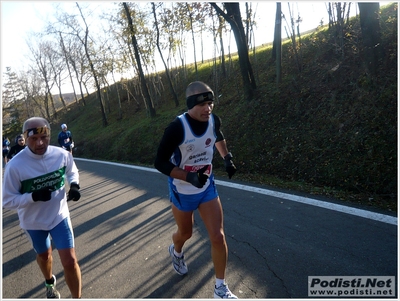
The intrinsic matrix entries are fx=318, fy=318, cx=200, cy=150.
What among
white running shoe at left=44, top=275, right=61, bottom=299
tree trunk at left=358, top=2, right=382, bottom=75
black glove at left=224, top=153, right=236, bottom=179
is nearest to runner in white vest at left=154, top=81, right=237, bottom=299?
black glove at left=224, top=153, right=236, bottom=179

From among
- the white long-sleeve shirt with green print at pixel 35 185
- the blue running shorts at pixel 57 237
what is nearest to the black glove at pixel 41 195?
the white long-sleeve shirt with green print at pixel 35 185

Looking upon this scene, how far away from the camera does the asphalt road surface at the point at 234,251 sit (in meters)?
3.46

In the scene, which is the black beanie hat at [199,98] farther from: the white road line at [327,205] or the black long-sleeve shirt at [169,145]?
the white road line at [327,205]

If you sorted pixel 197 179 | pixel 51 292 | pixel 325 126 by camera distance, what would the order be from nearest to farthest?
1. pixel 197 179
2. pixel 51 292
3. pixel 325 126

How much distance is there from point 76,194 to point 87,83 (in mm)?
44811

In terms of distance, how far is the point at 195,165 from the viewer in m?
3.32

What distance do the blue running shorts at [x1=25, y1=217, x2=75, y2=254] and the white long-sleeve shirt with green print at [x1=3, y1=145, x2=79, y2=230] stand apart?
57mm

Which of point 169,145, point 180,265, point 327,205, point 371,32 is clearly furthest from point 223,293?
point 371,32

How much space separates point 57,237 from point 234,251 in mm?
2192

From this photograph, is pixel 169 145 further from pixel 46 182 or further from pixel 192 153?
pixel 46 182

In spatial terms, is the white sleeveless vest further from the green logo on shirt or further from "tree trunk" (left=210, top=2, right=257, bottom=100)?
"tree trunk" (left=210, top=2, right=257, bottom=100)

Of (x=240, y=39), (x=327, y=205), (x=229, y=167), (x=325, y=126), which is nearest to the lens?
(x=229, y=167)

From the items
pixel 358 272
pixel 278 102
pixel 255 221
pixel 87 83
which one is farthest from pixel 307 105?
pixel 87 83

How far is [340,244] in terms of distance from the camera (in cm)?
405
